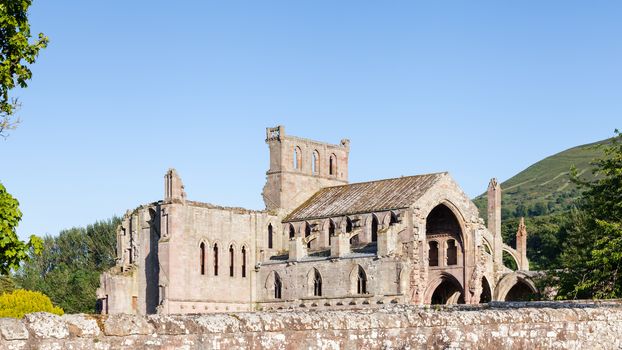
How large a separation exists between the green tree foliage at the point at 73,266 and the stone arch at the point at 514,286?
40.6 m

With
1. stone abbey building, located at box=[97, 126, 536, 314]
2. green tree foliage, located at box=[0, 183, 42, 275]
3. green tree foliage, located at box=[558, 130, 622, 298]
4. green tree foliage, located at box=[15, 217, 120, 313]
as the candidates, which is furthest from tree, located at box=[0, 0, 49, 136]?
green tree foliage, located at box=[15, 217, 120, 313]

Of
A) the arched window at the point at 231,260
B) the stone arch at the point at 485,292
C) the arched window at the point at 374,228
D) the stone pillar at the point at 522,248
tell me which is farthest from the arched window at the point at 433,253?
the arched window at the point at 231,260

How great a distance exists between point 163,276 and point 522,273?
79.8 ft

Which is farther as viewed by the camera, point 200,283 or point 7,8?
point 200,283

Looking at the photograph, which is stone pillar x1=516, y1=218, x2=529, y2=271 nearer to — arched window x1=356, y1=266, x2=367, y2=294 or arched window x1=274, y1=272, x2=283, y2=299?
arched window x1=356, y1=266, x2=367, y2=294

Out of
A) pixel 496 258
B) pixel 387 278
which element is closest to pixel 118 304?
pixel 387 278

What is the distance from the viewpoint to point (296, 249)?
72.2 metres

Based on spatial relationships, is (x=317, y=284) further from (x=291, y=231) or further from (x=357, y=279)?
(x=291, y=231)

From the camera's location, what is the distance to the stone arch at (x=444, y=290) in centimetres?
7332

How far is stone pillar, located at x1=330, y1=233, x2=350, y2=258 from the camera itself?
6888 centimetres

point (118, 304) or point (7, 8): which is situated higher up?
point (7, 8)

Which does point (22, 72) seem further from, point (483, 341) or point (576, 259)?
point (576, 259)

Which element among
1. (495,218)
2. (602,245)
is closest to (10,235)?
(602,245)

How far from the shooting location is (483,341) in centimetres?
1426
